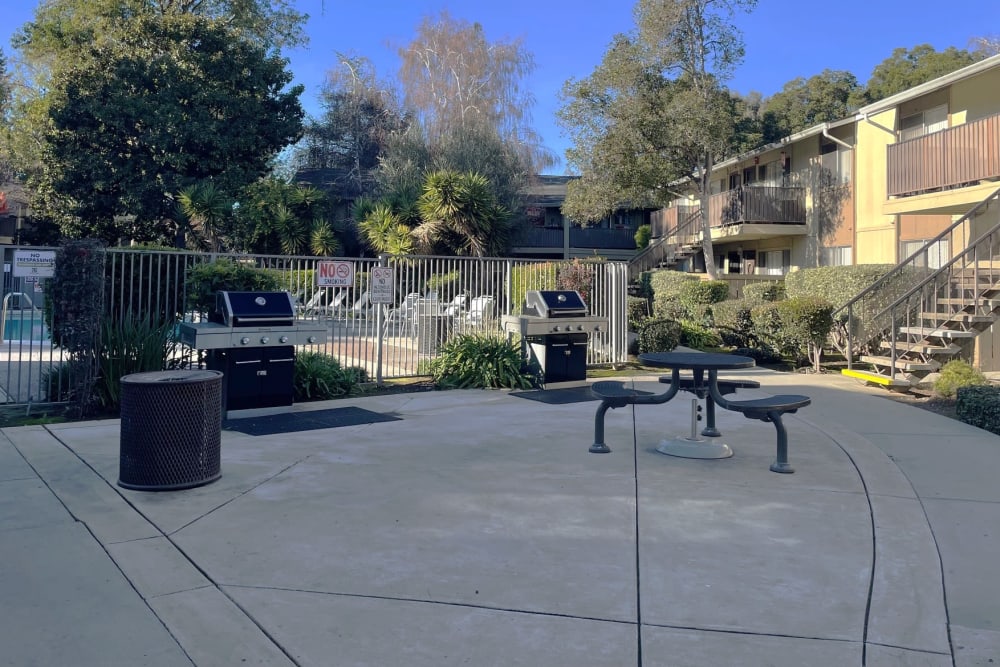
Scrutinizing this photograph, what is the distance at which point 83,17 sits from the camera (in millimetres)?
30703

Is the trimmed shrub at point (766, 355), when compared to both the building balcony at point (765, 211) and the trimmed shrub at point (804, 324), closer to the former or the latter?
the trimmed shrub at point (804, 324)

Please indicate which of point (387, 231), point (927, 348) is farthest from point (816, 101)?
point (927, 348)

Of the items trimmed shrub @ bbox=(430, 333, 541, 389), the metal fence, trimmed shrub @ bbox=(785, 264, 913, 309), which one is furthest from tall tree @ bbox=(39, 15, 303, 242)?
trimmed shrub @ bbox=(785, 264, 913, 309)

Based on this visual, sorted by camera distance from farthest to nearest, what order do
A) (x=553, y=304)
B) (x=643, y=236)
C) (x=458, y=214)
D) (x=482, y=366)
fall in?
(x=643, y=236) < (x=458, y=214) < (x=482, y=366) < (x=553, y=304)

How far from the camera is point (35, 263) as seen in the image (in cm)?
873

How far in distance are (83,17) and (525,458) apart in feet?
106

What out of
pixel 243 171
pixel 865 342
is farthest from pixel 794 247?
pixel 243 171

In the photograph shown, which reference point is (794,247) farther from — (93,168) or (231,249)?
(93,168)

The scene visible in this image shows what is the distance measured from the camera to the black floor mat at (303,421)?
8.33m

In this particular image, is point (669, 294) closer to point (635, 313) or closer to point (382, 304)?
point (635, 313)

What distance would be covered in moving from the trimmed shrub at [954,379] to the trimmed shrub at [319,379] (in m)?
8.25

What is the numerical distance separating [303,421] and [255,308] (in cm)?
144

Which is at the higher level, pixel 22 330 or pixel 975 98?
pixel 975 98

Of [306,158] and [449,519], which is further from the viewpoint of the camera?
[306,158]
